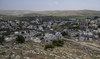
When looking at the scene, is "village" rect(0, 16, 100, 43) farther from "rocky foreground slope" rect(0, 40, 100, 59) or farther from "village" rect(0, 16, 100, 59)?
"rocky foreground slope" rect(0, 40, 100, 59)

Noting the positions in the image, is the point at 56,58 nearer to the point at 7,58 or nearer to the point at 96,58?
the point at 7,58

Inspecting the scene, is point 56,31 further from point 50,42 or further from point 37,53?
point 37,53

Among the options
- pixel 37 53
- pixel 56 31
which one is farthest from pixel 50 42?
pixel 56 31

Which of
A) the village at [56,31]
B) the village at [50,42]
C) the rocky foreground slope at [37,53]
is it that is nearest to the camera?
the rocky foreground slope at [37,53]

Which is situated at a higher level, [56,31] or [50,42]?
[50,42]

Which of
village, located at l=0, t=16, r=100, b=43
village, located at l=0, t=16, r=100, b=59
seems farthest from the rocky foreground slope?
village, located at l=0, t=16, r=100, b=43

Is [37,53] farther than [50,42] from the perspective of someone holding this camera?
No

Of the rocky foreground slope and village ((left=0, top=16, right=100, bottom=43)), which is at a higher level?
the rocky foreground slope

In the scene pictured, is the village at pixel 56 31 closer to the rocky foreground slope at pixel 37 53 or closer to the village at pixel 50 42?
the village at pixel 50 42

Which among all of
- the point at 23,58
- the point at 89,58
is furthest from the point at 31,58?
the point at 89,58

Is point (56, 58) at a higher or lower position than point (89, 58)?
higher

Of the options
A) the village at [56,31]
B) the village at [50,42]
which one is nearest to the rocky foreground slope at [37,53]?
the village at [50,42]
